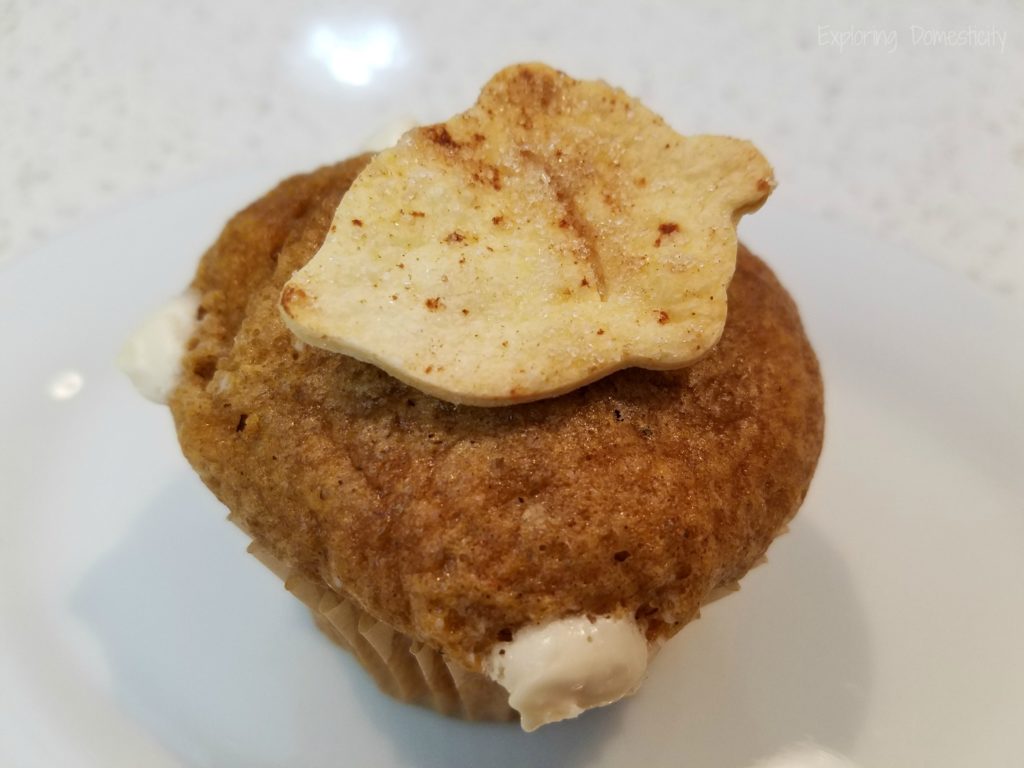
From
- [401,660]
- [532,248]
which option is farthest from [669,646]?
[532,248]

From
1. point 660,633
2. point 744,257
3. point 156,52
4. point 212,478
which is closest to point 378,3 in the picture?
point 156,52

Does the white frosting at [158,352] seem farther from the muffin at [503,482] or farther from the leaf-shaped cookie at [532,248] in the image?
the leaf-shaped cookie at [532,248]

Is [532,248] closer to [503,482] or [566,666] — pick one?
[503,482]

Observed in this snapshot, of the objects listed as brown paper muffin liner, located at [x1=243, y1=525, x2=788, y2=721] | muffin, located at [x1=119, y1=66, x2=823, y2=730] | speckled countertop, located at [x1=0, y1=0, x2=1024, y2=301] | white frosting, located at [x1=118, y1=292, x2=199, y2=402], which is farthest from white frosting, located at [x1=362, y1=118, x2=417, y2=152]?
speckled countertop, located at [x1=0, y1=0, x2=1024, y2=301]

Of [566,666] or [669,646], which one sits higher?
[566,666]

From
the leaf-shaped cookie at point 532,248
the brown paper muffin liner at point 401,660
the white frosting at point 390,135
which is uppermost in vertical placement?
the white frosting at point 390,135

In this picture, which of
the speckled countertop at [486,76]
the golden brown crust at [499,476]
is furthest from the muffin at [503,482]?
the speckled countertop at [486,76]

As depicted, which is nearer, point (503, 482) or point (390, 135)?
point (503, 482)
